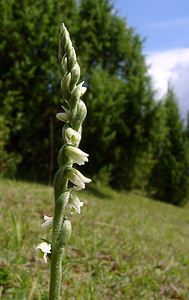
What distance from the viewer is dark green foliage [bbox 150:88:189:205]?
23.0 m

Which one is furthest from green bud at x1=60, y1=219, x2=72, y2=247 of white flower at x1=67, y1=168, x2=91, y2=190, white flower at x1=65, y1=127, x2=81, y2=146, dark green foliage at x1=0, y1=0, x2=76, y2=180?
dark green foliage at x1=0, y1=0, x2=76, y2=180

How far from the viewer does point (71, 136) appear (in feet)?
5.07

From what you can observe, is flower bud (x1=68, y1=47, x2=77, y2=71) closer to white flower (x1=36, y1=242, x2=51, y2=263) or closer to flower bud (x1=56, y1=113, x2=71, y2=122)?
flower bud (x1=56, y1=113, x2=71, y2=122)

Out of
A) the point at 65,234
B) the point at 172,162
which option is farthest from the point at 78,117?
the point at 172,162

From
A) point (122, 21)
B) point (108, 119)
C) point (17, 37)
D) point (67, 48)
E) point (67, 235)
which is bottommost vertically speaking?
point (67, 235)

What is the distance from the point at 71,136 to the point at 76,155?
64 millimetres

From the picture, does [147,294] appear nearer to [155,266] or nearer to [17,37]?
[155,266]

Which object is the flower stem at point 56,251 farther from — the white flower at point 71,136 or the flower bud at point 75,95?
the flower bud at point 75,95

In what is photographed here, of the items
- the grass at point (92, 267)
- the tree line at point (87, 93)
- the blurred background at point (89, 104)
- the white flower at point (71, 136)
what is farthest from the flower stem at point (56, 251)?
the tree line at point (87, 93)

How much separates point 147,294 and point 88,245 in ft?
3.77

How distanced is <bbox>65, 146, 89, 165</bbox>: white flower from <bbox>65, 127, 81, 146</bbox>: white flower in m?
0.02

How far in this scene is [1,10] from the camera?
15664 mm

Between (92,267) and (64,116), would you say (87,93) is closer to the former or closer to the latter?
(92,267)

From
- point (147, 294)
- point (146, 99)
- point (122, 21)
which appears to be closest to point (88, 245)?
point (147, 294)
